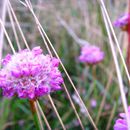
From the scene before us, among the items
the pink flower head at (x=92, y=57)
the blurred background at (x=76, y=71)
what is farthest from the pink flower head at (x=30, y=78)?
the pink flower head at (x=92, y=57)

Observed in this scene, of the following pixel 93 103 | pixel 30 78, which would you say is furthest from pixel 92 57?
pixel 30 78

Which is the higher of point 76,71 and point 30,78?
point 30,78

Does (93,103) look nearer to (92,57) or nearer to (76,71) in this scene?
(92,57)

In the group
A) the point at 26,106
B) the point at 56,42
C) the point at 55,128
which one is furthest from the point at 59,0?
the point at 55,128

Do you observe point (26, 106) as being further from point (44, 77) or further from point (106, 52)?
point (44, 77)

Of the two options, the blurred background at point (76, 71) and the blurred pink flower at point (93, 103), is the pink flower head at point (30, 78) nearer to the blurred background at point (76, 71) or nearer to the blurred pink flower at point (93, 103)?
the blurred background at point (76, 71)

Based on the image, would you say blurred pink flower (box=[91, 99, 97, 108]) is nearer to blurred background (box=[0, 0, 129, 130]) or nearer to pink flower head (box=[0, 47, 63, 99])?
blurred background (box=[0, 0, 129, 130])
